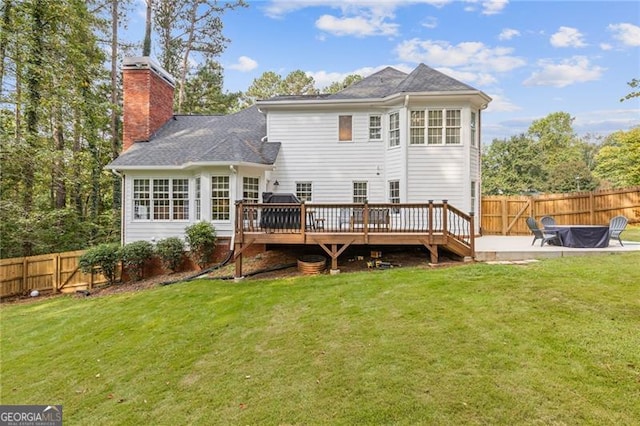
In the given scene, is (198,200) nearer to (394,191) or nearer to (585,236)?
(394,191)

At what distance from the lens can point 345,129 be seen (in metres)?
12.7

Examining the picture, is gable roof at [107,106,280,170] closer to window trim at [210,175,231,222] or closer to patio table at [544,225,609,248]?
window trim at [210,175,231,222]

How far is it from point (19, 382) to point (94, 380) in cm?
142

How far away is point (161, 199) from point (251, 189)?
11.5ft

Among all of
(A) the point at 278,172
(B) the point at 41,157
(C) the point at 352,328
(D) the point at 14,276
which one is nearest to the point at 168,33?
(B) the point at 41,157

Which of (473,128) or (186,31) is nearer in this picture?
(473,128)

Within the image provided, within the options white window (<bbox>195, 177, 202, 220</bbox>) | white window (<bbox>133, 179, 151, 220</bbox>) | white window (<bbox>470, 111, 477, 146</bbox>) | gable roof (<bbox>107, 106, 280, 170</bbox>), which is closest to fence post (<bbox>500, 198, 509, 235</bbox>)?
white window (<bbox>470, 111, 477, 146</bbox>)

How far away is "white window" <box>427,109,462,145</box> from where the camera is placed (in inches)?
453

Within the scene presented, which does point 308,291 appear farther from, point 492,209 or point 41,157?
point 41,157

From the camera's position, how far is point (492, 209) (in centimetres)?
1412

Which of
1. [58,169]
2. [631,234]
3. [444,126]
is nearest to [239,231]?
[444,126]

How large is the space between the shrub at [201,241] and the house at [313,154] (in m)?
0.37

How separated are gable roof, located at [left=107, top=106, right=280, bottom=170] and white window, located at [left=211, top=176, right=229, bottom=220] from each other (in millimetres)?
788

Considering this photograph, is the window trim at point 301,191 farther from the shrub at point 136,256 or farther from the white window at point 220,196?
the shrub at point 136,256
